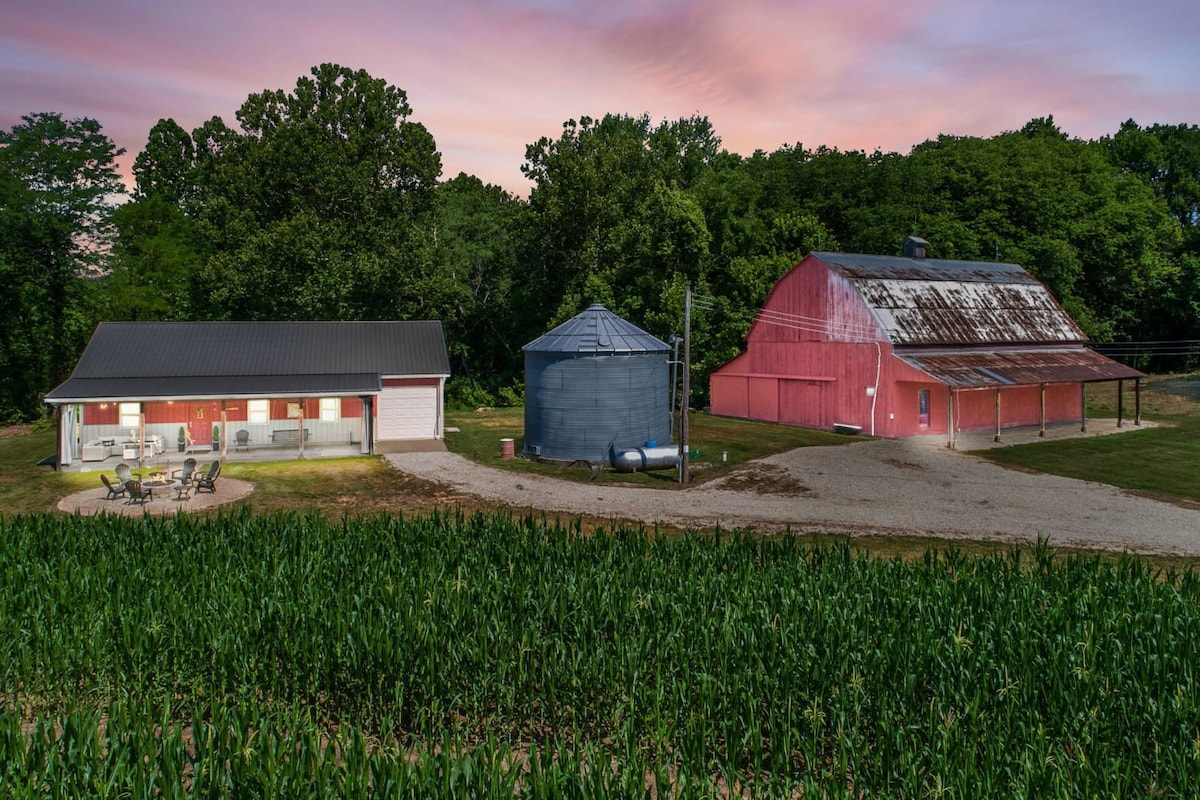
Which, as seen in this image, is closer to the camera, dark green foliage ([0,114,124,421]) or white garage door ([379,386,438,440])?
white garage door ([379,386,438,440])

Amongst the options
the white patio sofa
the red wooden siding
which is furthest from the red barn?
the white patio sofa

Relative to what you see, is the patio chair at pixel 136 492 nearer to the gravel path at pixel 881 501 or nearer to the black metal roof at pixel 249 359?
the black metal roof at pixel 249 359

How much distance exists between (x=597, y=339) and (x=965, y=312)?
2033cm

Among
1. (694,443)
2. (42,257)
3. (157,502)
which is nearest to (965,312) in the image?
(694,443)

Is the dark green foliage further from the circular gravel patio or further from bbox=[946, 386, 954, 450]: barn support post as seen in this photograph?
bbox=[946, 386, 954, 450]: barn support post

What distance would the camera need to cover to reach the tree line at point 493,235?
46688 mm

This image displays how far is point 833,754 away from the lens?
793 cm

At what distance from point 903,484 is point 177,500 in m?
21.5

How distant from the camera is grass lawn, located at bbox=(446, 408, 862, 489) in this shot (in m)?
27.2

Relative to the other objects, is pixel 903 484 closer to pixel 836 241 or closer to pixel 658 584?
pixel 658 584

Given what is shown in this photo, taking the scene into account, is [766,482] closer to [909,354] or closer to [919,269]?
[909,354]

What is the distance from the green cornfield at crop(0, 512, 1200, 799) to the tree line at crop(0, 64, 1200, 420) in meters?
32.1

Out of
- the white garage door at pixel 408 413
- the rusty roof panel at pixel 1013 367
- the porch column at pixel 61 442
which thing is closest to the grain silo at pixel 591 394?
the white garage door at pixel 408 413

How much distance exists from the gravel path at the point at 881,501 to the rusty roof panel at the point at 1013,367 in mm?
5469
